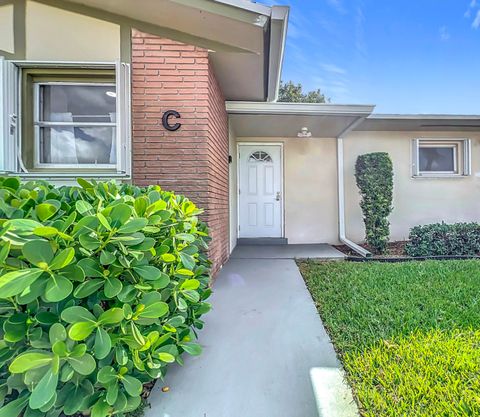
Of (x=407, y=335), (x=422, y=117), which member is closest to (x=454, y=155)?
(x=422, y=117)

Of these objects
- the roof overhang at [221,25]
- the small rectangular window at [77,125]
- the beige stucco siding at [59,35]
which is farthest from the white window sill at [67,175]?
the roof overhang at [221,25]

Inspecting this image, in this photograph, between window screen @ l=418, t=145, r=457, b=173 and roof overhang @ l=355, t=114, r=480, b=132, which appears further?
window screen @ l=418, t=145, r=457, b=173

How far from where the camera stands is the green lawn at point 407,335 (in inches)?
62.7

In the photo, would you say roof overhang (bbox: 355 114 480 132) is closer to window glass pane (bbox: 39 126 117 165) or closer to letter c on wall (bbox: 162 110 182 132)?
letter c on wall (bbox: 162 110 182 132)

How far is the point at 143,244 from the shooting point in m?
1.42

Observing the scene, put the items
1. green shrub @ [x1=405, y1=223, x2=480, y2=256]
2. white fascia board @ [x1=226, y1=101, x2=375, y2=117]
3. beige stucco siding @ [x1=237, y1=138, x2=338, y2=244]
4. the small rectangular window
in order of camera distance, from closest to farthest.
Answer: the small rectangular window < white fascia board @ [x1=226, y1=101, x2=375, y2=117] < green shrub @ [x1=405, y1=223, x2=480, y2=256] < beige stucco siding @ [x1=237, y1=138, x2=338, y2=244]

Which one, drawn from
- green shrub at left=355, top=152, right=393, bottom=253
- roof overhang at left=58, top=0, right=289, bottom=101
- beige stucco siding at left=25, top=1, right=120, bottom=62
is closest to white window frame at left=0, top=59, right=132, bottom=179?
beige stucco siding at left=25, top=1, right=120, bottom=62

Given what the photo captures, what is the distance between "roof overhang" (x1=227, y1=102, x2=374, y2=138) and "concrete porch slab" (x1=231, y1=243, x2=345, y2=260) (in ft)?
8.25

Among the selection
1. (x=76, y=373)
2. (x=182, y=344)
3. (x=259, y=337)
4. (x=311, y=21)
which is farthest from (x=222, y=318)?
(x=311, y=21)

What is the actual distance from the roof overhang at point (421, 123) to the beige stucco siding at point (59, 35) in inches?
205

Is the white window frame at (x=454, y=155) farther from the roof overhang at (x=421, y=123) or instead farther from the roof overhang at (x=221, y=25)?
the roof overhang at (x=221, y=25)

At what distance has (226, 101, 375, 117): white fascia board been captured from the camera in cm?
488

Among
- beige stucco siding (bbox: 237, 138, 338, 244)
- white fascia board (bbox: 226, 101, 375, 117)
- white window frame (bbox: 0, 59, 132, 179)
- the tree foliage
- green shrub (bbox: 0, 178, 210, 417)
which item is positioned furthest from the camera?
the tree foliage

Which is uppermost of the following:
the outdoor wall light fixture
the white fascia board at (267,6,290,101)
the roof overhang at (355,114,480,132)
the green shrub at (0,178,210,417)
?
the roof overhang at (355,114,480,132)
